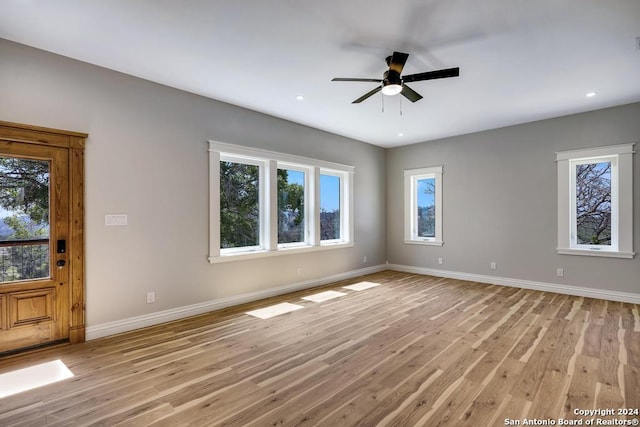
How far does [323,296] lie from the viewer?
499cm

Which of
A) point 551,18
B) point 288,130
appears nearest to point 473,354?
point 551,18

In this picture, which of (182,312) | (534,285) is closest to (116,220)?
(182,312)

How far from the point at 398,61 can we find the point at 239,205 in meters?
2.95

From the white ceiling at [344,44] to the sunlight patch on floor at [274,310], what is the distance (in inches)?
114

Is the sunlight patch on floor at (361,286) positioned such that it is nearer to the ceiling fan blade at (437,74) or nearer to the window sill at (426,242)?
the window sill at (426,242)

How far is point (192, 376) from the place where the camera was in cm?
253

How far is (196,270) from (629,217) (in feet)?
20.2

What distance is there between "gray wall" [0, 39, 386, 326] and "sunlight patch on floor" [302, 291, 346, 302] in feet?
2.28

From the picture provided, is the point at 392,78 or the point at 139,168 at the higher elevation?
the point at 392,78

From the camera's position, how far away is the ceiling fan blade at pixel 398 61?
9.34 feet

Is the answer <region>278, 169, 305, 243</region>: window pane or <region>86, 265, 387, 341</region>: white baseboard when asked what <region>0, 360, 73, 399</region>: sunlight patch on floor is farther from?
<region>278, 169, 305, 243</region>: window pane

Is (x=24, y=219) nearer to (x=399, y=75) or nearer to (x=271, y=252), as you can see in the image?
(x=271, y=252)

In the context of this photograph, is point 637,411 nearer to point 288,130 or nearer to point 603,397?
point 603,397

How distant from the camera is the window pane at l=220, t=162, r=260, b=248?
179 inches
